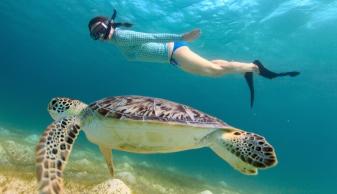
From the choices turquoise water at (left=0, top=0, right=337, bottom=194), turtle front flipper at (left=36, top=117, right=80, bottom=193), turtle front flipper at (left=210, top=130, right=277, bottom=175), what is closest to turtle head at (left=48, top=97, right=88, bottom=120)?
turtle front flipper at (left=36, top=117, right=80, bottom=193)

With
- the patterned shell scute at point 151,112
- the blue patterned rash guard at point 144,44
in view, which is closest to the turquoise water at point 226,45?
the blue patterned rash guard at point 144,44

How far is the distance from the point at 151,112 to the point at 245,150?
118 centimetres

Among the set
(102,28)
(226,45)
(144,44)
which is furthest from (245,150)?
(226,45)

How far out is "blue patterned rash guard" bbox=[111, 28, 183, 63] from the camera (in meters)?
7.31

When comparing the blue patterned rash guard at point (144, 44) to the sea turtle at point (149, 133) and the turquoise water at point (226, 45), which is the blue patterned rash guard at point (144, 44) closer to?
the sea turtle at point (149, 133)

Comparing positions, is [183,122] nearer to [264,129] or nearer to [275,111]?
[275,111]

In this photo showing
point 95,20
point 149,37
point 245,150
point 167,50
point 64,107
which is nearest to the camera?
point 245,150

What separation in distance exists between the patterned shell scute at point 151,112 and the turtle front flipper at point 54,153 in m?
0.48

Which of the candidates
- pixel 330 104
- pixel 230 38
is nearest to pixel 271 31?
pixel 230 38

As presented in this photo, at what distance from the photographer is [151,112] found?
3857mm

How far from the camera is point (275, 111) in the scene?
192 feet

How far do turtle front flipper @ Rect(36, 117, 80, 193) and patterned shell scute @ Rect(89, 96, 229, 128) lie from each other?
477 mm

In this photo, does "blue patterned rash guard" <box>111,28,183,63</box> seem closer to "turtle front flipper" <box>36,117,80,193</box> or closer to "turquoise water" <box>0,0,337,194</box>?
"turtle front flipper" <box>36,117,80,193</box>

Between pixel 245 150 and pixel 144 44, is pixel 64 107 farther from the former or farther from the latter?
pixel 144 44
